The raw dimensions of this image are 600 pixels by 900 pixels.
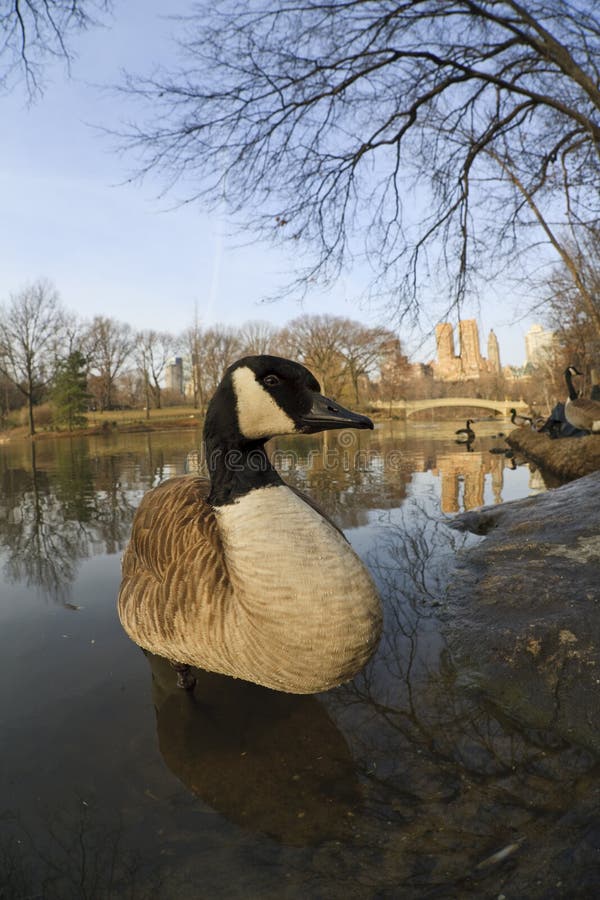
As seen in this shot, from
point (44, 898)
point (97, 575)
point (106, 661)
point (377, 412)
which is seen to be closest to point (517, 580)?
point (106, 661)

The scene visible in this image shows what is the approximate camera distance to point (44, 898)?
1553 mm

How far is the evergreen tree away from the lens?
4169cm

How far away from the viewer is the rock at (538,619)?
2.38m

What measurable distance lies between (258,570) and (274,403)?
86cm

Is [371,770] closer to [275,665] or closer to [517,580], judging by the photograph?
[275,665]

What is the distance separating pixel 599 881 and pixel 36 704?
8.88ft

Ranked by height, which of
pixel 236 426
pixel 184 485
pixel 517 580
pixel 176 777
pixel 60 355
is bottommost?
pixel 176 777

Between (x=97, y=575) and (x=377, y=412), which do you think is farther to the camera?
(x=377, y=412)

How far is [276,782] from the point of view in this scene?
2.04m

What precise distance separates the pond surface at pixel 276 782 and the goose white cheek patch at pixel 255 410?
1.55 m

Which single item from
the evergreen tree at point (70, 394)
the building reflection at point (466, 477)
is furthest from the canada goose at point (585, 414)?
the evergreen tree at point (70, 394)

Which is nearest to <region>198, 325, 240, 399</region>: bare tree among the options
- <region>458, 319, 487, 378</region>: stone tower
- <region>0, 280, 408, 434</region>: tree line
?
<region>0, 280, 408, 434</region>: tree line

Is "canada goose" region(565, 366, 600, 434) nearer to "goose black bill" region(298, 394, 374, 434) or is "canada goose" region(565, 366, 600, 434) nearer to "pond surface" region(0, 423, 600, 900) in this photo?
"pond surface" region(0, 423, 600, 900)

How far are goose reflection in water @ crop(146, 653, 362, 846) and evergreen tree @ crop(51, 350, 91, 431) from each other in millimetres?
41794
